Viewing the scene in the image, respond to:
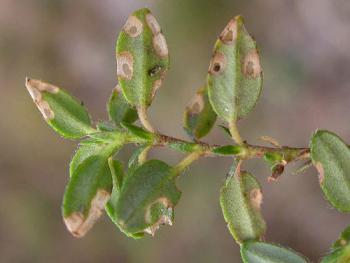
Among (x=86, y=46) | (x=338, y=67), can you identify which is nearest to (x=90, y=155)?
(x=338, y=67)

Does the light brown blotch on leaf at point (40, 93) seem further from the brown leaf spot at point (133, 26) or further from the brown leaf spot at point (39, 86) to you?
the brown leaf spot at point (133, 26)

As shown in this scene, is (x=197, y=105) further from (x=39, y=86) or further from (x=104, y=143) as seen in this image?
(x=39, y=86)

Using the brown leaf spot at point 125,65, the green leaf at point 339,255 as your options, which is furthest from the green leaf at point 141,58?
the green leaf at point 339,255

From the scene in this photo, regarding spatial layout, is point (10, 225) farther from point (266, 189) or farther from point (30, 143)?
point (266, 189)

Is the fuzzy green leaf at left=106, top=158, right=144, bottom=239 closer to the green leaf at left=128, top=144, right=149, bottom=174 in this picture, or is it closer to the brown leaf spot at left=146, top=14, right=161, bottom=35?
the green leaf at left=128, top=144, right=149, bottom=174

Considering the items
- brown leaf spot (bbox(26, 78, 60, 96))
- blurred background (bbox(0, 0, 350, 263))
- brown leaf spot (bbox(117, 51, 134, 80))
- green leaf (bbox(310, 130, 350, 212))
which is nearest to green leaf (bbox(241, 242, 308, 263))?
green leaf (bbox(310, 130, 350, 212))

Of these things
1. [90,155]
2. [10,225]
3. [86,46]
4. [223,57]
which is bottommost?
[10,225]

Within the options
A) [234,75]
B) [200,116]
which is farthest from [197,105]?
[234,75]
